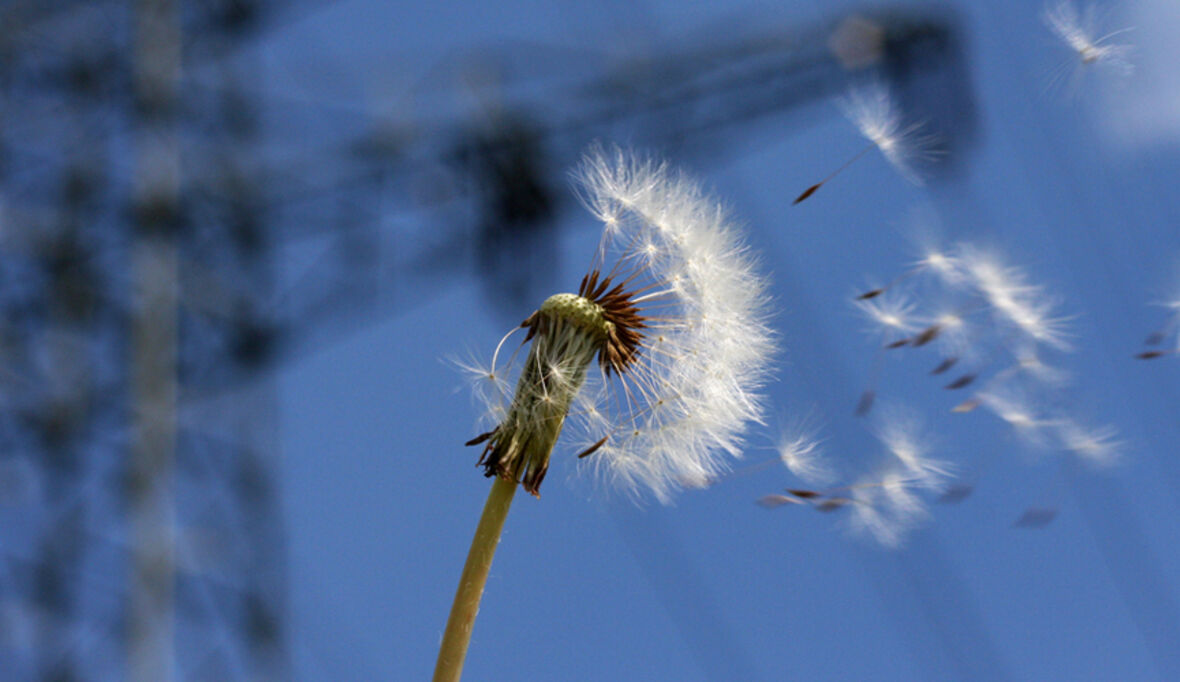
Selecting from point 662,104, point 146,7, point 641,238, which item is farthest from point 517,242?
point 641,238

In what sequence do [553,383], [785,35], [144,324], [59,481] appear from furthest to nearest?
[785,35] → [59,481] → [144,324] → [553,383]

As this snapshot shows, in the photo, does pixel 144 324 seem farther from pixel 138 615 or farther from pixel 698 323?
pixel 698 323

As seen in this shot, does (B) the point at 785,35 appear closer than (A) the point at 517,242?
No

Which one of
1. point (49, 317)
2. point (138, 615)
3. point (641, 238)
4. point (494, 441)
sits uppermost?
point (49, 317)

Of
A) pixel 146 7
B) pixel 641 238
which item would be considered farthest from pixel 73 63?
pixel 641 238

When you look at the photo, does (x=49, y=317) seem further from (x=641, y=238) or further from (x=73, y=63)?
(x=641, y=238)

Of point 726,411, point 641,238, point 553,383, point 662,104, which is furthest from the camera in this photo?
point 662,104

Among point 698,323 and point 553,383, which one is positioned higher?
point 698,323
